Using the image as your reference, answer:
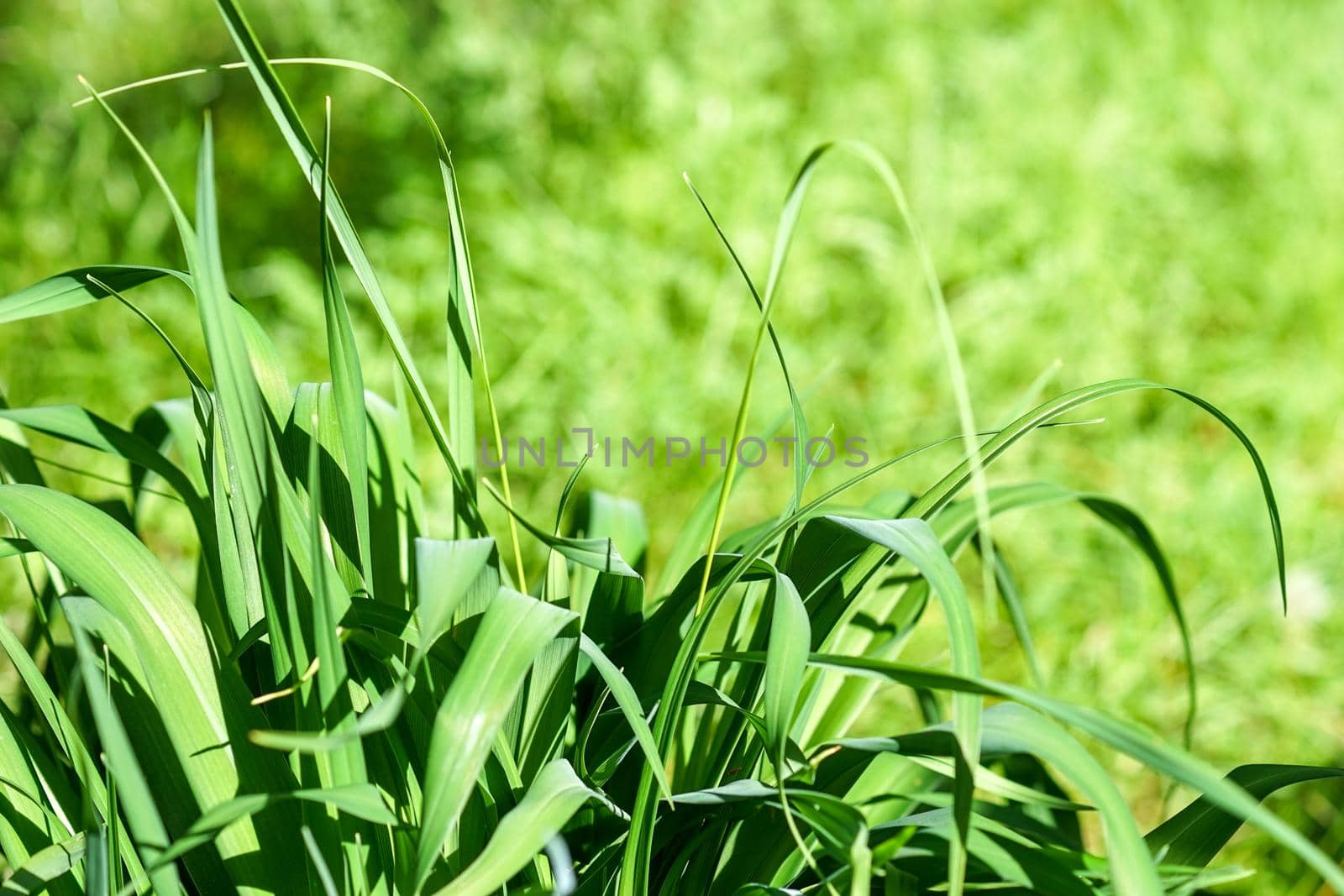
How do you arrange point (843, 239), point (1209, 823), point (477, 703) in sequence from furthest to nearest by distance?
1. point (843, 239)
2. point (1209, 823)
3. point (477, 703)

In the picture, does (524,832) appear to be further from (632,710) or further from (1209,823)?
(1209,823)

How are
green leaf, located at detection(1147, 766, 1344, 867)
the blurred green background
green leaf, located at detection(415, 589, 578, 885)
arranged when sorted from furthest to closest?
1. the blurred green background
2. green leaf, located at detection(1147, 766, 1344, 867)
3. green leaf, located at detection(415, 589, 578, 885)

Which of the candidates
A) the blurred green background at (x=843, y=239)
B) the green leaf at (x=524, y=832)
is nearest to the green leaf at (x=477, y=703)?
the green leaf at (x=524, y=832)

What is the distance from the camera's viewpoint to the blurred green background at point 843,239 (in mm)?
1772

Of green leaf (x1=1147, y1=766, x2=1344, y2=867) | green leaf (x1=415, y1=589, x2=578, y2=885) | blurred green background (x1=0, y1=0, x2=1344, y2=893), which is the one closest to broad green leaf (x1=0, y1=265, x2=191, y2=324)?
green leaf (x1=415, y1=589, x2=578, y2=885)

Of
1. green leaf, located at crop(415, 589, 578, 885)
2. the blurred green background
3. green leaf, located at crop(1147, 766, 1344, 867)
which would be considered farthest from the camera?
the blurred green background

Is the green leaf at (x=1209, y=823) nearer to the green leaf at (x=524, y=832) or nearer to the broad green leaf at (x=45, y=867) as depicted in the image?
the green leaf at (x=524, y=832)

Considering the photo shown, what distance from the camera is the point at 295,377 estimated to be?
1.84 m

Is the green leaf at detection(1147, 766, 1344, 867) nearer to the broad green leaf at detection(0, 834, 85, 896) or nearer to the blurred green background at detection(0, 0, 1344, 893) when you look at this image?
the broad green leaf at detection(0, 834, 85, 896)

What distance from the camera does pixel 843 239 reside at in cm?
221

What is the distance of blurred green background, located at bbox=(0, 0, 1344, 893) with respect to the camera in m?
1.77

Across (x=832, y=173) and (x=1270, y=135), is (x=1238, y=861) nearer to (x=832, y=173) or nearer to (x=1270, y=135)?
(x=832, y=173)

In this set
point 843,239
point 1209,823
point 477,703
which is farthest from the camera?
point 843,239

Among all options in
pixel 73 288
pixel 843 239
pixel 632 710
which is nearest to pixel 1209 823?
pixel 632 710
